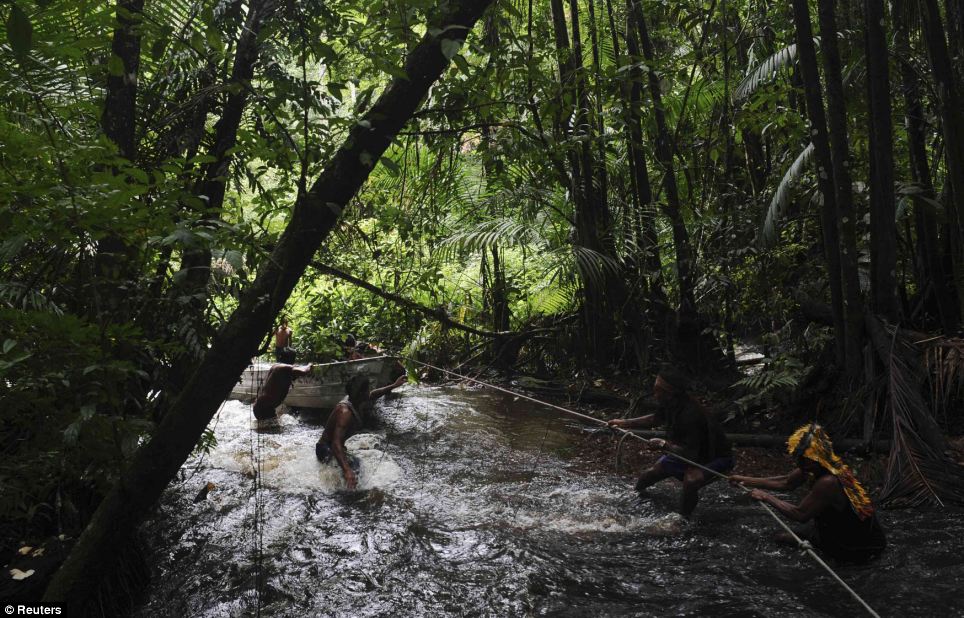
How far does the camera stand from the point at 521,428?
9641 millimetres

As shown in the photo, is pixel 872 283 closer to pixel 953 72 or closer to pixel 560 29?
pixel 953 72

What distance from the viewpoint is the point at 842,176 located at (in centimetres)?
690

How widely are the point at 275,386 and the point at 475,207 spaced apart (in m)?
3.61

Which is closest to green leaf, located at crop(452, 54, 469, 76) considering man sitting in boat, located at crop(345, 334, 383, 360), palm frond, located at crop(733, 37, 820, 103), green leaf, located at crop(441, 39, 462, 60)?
green leaf, located at crop(441, 39, 462, 60)

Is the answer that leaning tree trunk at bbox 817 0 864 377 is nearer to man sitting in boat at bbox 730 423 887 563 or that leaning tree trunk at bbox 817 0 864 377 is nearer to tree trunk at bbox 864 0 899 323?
tree trunk at bbox 864 0 899 323

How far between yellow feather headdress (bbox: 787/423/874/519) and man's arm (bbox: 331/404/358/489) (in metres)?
4.36

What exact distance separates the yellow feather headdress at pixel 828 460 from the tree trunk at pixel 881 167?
2.92 m

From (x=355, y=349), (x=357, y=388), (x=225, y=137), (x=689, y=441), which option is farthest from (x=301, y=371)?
(x=689, y=441)

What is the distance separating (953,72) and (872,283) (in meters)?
2.12

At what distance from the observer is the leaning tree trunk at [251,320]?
342 centimetres

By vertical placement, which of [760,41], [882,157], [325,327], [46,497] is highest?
[760,41]

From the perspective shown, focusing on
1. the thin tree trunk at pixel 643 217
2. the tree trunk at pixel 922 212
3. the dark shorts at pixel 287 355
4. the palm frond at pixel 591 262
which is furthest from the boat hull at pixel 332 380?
the tree trunk at pixel 922 212

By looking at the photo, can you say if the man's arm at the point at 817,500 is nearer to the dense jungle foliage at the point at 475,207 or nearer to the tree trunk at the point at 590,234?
the dense jungle foliage at the point at 475,207

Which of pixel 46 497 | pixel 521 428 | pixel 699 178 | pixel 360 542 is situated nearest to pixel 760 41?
pixel 699 178
